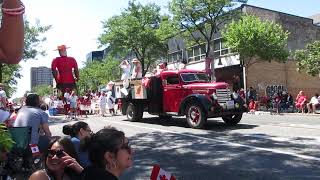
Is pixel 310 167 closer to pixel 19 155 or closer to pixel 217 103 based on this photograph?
pixel 19 155

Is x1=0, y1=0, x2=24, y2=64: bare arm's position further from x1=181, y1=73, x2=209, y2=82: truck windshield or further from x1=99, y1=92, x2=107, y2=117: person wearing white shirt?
x1=99, y1=92, x2=107, y2=117: person wearing white shirt

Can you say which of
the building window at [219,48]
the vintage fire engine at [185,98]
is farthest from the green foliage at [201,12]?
the vintage fire engine at [185,98]

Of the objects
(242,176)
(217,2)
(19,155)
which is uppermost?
(217,2)

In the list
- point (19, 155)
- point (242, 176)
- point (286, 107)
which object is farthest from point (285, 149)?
point (286, 107)

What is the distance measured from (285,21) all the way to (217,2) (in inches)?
459

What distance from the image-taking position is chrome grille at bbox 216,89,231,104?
1695cm

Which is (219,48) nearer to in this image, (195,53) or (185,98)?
(195,53)

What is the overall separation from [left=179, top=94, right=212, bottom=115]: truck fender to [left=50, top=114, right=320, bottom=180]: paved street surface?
83cm

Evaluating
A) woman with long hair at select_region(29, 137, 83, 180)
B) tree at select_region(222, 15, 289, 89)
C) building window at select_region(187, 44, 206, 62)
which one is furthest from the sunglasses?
building window at select_region(187, 44, 206, 62)

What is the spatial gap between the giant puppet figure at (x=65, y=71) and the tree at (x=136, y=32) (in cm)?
3939

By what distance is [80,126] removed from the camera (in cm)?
598

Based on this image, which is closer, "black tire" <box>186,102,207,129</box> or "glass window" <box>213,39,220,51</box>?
"black tire" <box>186,102,207,129</box>

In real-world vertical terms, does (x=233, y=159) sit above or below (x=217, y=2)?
below

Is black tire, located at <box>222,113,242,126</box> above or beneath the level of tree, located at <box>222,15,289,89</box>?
beneath
